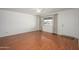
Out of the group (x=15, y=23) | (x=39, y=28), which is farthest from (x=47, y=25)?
(x=15, y=23)

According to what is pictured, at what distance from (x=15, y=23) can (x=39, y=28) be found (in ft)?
1.73

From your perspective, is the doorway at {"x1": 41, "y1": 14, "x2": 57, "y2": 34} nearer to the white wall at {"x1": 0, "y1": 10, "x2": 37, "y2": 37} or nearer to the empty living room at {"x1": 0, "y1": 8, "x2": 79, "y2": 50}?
the empty living room at {"x1": 0, "y1": 8, "x2": 79, "y2": 50}

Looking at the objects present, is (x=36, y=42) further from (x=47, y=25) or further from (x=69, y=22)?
(x=69, y=22)

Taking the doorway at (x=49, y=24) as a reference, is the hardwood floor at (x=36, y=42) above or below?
below

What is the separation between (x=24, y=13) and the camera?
1.99m

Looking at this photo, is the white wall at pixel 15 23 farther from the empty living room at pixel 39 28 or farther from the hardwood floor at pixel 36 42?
Result: the hardwood floor at pixel 36 42

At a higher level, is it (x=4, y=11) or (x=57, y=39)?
(x=4, y=11)

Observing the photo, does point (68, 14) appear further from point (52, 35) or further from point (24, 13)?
point (24, 13)

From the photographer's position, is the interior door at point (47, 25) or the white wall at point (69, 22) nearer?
the white wall at point (69, 22)

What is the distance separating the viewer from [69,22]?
1.94 metres

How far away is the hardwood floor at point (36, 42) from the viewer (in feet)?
6.36

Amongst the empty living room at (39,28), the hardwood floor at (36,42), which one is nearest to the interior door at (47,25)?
the empty living room at (39,28)
